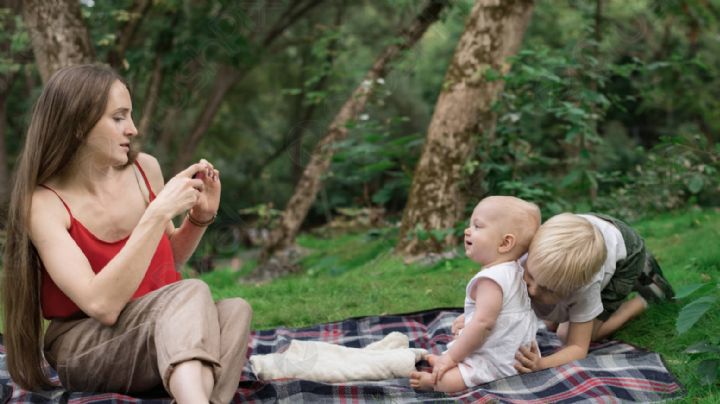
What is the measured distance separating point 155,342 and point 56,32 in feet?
15.8

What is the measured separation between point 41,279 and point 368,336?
1.62 meters

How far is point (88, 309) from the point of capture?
2.37 meters

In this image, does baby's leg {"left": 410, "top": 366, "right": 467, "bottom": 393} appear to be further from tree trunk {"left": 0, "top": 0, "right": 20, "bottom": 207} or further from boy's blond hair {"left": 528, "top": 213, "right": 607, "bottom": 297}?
tree trunk {"left": 0, "top": 0, "right": 20, "bottom": 207}

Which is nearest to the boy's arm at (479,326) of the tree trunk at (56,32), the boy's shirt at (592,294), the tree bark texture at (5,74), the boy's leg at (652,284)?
the boy's shirt at (592,294)

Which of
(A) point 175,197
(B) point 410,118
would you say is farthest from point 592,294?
(B) point 410,118

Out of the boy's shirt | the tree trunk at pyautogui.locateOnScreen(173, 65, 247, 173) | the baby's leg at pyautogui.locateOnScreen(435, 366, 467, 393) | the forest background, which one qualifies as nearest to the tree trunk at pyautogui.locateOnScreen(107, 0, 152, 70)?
the forest background

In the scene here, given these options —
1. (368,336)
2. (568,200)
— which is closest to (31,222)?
(368,336)

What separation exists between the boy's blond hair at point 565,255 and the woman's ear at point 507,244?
0.24 ft

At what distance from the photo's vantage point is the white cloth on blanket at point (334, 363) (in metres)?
2.96

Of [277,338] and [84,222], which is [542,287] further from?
[84,222]

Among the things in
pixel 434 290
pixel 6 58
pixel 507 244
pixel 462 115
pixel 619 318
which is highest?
pixel 6 58

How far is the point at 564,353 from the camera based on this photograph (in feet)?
9.89

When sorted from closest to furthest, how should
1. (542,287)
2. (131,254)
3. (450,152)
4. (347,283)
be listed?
1. (131,254)
2. (542,287)
3. (347,283)
4. (450,152)

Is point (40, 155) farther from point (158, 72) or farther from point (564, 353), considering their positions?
point (158, 72)
